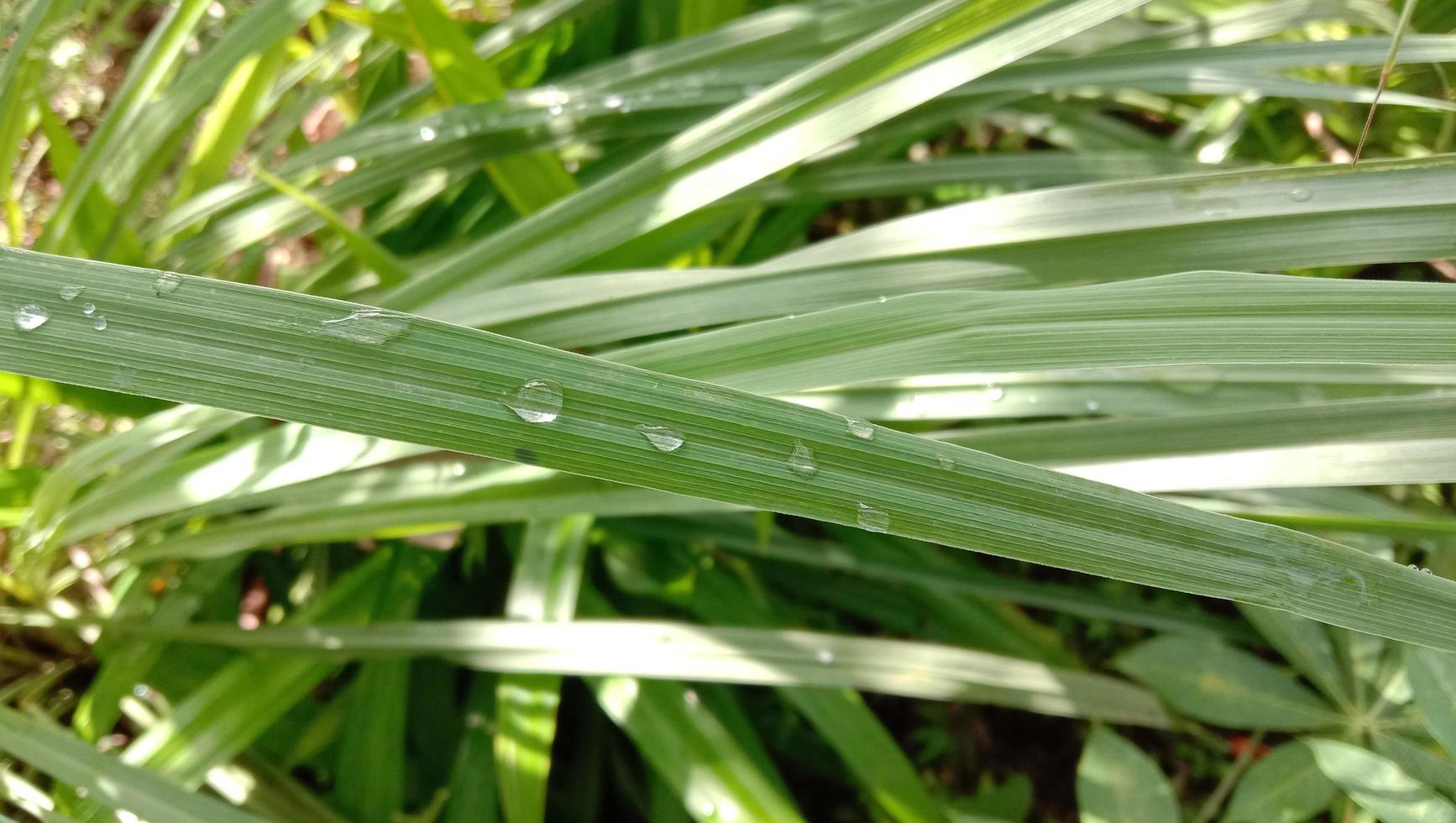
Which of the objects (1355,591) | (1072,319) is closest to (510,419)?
(1072,319)

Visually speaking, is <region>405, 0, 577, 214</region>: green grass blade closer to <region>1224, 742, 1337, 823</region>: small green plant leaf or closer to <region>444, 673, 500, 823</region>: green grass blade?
<region>444, 673, 500, 823</region>: green grass blade


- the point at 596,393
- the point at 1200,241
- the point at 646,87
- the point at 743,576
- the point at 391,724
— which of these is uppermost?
the point at 646,87

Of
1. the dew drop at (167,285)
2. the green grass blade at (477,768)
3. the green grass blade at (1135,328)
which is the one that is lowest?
the green grass blade at (477,768)

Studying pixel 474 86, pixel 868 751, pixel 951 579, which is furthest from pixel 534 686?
pixel 474 86

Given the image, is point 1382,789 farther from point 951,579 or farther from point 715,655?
point 715,655

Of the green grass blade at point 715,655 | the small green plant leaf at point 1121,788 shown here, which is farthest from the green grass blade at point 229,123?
Result: the small green plant leaf at point 1121,788

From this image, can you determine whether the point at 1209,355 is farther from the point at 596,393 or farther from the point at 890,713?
the point at 890,713

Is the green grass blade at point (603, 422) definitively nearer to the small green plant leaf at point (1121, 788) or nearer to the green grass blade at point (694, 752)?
the small green plant leaf at point (1121, 788)

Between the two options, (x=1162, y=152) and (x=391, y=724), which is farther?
(x=1162, y=152)
